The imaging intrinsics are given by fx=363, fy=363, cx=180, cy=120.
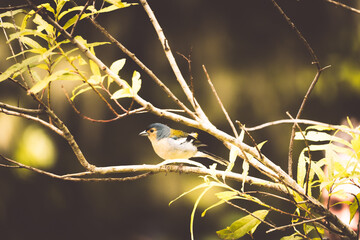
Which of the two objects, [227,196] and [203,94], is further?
[203,94]

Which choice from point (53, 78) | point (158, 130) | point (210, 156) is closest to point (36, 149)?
point (158, 130)

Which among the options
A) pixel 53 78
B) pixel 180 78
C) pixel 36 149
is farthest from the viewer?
pixel 36 149

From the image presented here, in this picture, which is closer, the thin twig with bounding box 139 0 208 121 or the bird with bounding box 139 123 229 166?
the thin twig with bounding box 139 0 208 121

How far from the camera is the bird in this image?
1594 mm

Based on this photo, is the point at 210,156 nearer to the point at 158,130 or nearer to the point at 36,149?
the point at 158,130

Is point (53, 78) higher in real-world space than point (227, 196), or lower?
higher

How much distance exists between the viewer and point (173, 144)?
64.2 inches

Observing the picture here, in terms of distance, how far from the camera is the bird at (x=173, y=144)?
1594 mm

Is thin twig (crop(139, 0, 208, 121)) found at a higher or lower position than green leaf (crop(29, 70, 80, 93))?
lower

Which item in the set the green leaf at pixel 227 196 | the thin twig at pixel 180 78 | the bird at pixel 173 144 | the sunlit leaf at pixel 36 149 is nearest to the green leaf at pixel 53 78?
the thin twig at pixel 180 78

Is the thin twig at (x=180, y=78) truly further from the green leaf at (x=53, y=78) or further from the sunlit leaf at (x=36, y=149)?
the sunlit leaf at (x=36, y=149)

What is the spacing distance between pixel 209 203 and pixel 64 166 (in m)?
0.72

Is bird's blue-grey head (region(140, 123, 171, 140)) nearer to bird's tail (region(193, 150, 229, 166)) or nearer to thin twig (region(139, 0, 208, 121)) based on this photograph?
bird's tail (region(193, 150, 229, 166))

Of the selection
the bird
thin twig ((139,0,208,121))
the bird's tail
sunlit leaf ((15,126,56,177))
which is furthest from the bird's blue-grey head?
thin twig ((139,0,208,121))
